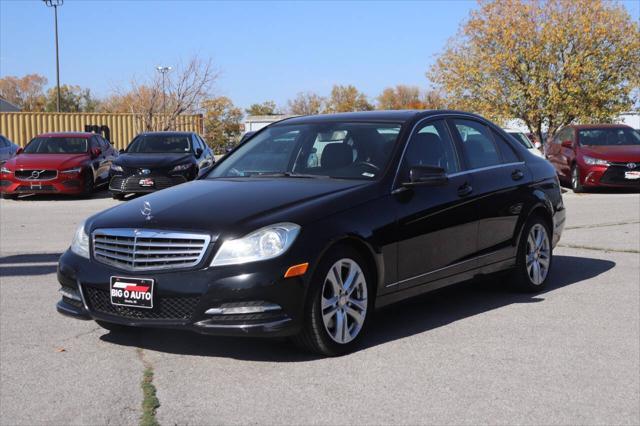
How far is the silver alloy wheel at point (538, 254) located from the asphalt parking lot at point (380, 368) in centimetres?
19

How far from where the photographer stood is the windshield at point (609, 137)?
2056 centimetres

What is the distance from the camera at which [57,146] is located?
65.7 feet

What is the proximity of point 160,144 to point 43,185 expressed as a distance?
8.85 feet

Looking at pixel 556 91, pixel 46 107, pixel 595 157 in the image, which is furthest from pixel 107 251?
pixel 46 107

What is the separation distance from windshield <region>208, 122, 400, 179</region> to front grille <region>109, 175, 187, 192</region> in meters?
11.3

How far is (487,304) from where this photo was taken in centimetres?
716

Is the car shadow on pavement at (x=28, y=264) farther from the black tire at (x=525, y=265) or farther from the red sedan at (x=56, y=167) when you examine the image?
the red sedan at (x=56, y=167)

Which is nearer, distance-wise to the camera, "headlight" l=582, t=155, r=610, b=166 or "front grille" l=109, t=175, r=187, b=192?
"front grille" l=109, t=175, r=187, b=192

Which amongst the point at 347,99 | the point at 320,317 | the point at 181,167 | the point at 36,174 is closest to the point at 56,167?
the point at 36,174

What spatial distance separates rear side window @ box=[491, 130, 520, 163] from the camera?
7465mm

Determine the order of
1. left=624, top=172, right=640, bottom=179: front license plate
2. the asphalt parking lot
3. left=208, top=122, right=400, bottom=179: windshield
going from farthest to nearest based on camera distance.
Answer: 1. left=624, top=172, right=640, bottom=179: front license plate
2. left=208, top=122, right=400, bottom=179: windshield
3. the asphalt parking lot

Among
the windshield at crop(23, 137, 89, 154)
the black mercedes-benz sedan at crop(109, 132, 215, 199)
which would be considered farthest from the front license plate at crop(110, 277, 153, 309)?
the windshield at crop(23, 137, 89, 154)

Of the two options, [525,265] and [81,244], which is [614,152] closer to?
[525,265]

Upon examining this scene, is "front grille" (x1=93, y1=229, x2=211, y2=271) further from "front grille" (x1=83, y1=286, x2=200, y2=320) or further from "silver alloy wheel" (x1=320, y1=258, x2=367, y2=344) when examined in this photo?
"silver alloy wheel" (x1=320, y1=258, x2=367, y2=344)
